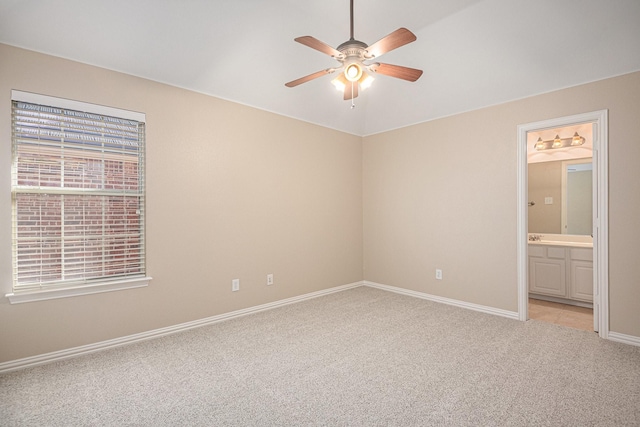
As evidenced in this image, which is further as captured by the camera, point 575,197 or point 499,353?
point 575,197

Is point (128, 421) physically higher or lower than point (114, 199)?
lower

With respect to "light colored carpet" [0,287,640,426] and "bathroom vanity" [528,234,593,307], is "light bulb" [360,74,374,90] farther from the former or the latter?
"bathroom vanity" [528,234,593,307]

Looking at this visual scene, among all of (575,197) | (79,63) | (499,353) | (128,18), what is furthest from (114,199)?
(575,197)

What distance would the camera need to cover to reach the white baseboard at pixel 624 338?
9.59 feet

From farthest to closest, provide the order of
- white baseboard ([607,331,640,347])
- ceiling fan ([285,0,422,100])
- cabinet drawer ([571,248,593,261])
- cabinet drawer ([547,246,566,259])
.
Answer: cabinet drawer ([547,246,566,259])
cabinet drawer ([571,248,593,261])
white baseboard ([607,331,640,347])
ceiling fan ([285,0,422,100])

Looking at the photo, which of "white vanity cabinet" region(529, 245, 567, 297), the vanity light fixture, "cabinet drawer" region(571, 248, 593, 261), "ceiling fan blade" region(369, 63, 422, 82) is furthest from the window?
the vanity light fixture

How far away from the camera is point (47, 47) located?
257cm

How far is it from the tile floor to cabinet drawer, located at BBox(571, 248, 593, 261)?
0.63m

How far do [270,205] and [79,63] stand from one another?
7.35 feet

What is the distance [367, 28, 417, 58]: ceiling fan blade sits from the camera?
77.4 inches

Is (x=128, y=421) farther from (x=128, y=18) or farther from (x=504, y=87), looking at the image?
(x=504, y=87)

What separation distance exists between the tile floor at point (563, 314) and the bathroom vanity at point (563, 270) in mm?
139

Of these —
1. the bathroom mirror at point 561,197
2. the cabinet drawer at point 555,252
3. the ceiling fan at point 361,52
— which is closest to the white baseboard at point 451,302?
the cabinet drawer at point 555,252

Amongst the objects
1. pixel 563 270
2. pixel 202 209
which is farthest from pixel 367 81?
pixel 563 270
